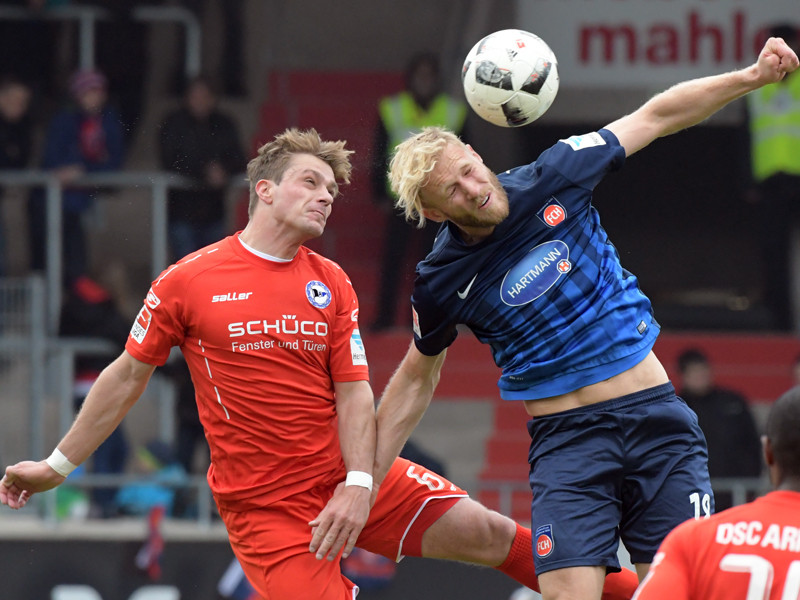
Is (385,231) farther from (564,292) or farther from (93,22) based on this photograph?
(564,292)

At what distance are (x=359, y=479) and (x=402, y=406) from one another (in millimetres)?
335

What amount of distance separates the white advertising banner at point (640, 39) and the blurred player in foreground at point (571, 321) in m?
7.80

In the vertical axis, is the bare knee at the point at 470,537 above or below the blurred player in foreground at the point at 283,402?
below

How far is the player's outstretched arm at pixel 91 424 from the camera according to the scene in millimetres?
4930

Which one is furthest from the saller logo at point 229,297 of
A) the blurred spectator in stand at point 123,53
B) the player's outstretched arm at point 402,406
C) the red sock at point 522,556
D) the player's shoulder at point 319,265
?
the blurred spectator in stand at point 123,53

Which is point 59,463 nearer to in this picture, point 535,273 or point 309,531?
point 309,531

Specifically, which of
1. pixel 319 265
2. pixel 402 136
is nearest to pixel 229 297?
pixel 319 265

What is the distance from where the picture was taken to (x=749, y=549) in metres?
2.97

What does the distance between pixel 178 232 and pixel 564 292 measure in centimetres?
549

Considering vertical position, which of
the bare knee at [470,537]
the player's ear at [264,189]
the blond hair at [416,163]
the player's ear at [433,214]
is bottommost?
the bare knee at [470,537]

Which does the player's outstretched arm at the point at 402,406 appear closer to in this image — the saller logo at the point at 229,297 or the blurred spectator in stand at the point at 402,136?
the saller logo at the point at 229,297

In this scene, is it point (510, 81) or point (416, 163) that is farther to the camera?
point (510, 81)

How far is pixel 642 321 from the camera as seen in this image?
185 inches

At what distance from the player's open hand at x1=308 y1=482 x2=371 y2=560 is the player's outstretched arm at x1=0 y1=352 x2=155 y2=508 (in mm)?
854
